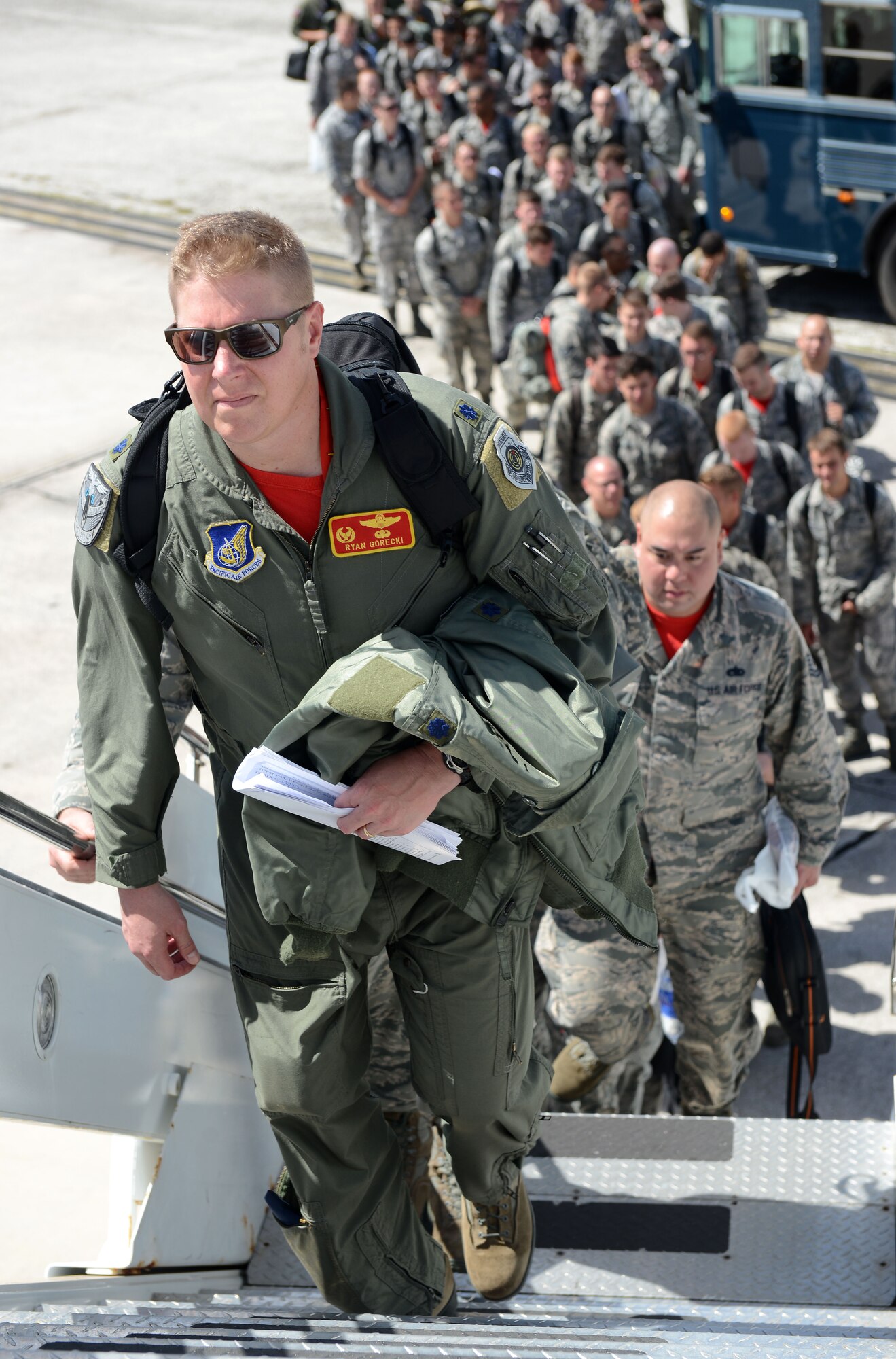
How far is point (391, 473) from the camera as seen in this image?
2490 mm

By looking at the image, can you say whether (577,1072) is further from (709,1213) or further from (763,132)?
(763,132)

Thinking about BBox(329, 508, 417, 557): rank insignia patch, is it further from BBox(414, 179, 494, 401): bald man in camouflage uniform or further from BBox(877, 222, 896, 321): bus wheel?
BBox(877, 222, 896, 321): bus wheel

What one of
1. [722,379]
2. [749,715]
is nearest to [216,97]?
[722,379]

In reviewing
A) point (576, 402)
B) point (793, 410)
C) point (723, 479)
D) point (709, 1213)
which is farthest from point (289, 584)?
point (793, 410)

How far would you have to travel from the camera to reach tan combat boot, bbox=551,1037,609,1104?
4250 millimetres

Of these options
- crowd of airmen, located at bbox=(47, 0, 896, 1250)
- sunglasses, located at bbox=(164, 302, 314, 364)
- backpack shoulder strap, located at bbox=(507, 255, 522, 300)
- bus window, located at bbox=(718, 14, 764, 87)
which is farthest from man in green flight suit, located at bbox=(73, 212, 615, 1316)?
bus window, located at bbox=(718, 14, 764, 87)

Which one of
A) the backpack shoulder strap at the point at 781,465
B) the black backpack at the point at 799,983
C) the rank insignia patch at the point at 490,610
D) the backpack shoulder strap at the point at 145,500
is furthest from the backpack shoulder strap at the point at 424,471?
the backpack shoulder strap at the point at 781,465

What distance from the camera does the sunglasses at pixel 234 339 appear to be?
2.28 meters

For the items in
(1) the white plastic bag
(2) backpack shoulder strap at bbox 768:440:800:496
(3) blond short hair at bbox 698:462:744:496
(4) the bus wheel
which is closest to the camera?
(1) the white plastic bag

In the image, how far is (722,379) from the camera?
796 centimetres

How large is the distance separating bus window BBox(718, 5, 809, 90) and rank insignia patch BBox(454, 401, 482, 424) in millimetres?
9661

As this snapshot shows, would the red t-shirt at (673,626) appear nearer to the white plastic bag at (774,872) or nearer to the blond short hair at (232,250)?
the white plastic bag at (774,872)

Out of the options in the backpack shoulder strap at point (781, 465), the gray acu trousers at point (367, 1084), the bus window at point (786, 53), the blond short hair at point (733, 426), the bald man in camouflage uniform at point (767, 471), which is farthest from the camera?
the bus window at point (786, 53)

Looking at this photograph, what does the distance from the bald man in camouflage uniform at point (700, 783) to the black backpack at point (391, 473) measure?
1545mm
